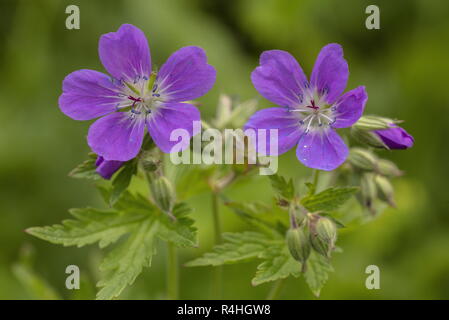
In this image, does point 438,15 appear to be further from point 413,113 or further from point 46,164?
point 46,164

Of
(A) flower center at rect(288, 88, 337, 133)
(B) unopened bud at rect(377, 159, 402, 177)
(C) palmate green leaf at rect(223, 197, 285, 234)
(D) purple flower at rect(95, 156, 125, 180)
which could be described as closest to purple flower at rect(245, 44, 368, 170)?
(A) flower center at rect(288, 88, 337, 133)

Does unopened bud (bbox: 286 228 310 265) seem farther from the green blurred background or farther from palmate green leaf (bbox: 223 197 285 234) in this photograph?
the green blurred background

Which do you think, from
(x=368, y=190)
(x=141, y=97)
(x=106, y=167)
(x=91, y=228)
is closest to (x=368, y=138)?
(x=368, y=190)

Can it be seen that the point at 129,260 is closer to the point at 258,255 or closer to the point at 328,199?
the point at 258,255

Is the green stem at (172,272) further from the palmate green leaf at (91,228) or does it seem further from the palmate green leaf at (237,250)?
the palmate green leaf at (237,250)

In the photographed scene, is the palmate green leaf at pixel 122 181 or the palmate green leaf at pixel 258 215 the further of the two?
the palmate green leaf at pixel 258 215

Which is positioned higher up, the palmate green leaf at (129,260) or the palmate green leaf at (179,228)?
the palmate green leaf at (179,228)

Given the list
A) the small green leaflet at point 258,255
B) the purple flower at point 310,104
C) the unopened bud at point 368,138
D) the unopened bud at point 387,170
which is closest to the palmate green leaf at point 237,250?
the small green leaflet at point 258,255
